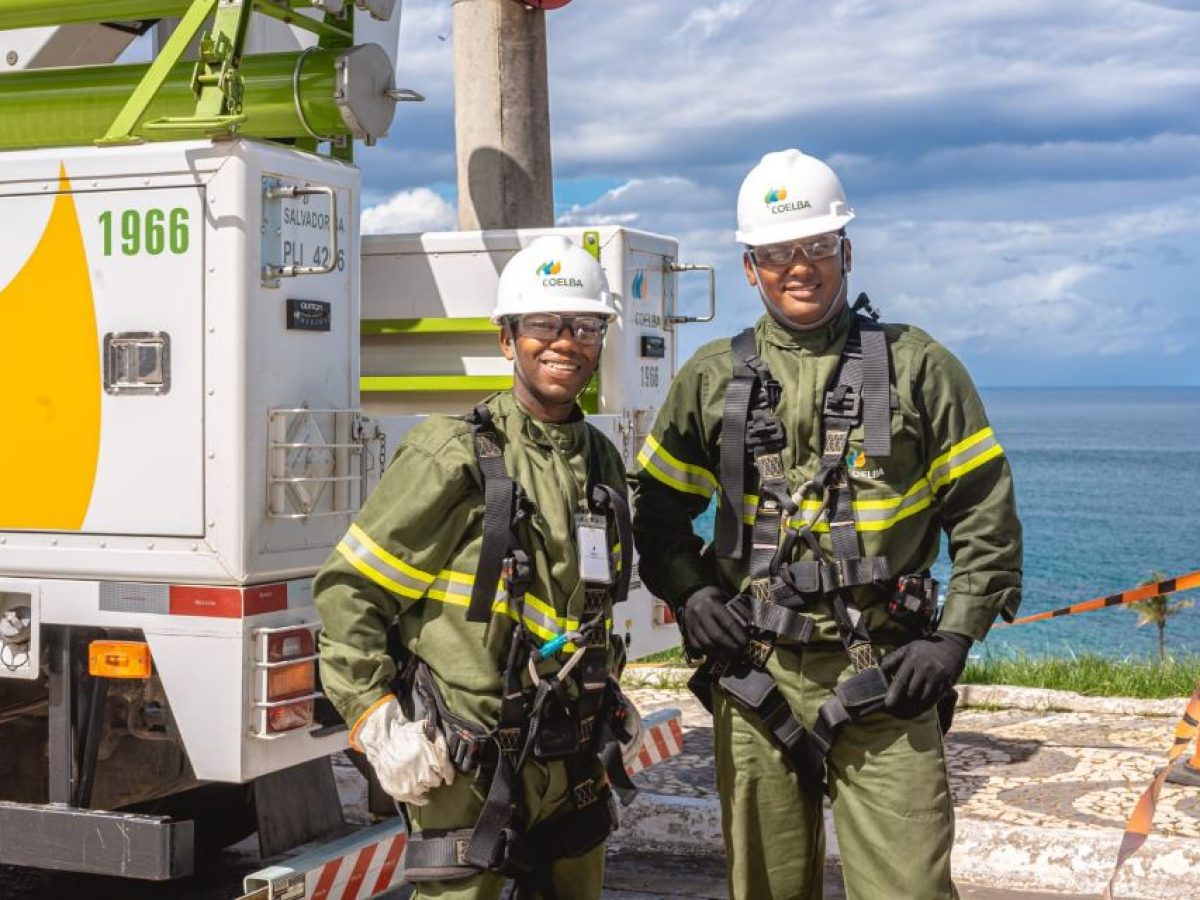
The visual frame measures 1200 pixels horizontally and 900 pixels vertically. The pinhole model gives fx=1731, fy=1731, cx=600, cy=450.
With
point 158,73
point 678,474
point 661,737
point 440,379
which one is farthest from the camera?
point 661,737

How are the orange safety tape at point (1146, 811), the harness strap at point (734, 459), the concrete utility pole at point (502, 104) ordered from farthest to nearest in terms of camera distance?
the concrete utility pole at point (502, 104) < the orange safety tape at point (1146, 811) < the harness strap at point (734, 459)

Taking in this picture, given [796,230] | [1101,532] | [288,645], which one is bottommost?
[1101,532]

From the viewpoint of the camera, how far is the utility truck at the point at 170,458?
15.7ft

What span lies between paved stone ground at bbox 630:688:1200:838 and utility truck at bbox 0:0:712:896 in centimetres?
280

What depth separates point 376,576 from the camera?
12.6 feet

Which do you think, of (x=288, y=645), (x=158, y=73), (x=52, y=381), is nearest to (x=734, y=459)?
(x=288, y=645)

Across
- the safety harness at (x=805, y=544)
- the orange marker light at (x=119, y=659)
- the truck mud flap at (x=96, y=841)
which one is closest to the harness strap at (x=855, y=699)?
the safety harness at (x=805, y=544)

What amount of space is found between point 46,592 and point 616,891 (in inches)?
99.9

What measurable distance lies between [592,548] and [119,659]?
5.54ft

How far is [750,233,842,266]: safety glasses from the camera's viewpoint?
4219mm

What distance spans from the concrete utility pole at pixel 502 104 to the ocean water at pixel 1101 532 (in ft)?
17.8

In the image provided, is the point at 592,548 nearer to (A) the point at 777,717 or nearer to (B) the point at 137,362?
(A) the point at 777,717

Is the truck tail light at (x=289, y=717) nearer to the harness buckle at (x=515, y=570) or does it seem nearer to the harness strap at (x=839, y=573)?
the harness buckle at (x=515, y=570)

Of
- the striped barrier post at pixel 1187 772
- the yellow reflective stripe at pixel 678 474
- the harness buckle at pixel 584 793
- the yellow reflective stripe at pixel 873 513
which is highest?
the yellow reflective stripe at pixel 678 474
